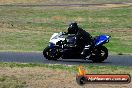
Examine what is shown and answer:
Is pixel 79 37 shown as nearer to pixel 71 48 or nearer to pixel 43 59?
pixel 71 48

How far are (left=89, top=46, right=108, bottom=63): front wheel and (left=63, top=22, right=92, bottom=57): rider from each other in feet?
1.46

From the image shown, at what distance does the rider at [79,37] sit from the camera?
21.9m

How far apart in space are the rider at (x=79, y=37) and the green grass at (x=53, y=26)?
17.1 ft

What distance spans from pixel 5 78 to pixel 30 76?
2.92ft

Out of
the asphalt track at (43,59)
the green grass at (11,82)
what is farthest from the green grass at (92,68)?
the green grass at (11,82)

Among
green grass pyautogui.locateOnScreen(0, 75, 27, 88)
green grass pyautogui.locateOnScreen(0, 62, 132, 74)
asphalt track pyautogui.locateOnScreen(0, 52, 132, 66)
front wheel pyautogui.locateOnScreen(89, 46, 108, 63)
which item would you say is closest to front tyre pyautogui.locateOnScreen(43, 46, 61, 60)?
asphalt track pyautogui.locateOnScreen(0, 52, 132, 66)

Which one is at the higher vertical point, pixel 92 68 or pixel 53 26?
pixel 92 68

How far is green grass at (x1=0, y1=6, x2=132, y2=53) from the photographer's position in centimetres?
3025

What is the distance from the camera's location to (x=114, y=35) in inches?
1486

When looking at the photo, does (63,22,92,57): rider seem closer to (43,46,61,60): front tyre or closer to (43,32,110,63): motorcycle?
(43,32,110,63): motorcycle

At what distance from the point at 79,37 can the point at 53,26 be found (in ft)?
73.4

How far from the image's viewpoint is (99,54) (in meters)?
22.1

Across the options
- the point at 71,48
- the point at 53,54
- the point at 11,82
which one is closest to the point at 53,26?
the point at 53,54

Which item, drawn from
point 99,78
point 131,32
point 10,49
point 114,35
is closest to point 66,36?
point 10,49
